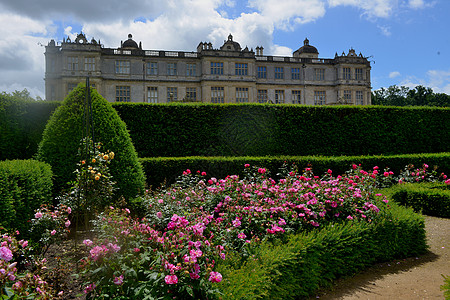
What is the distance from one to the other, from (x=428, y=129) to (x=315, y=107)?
5455 millimetres

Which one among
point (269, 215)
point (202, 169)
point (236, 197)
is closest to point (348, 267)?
point (269, 215)

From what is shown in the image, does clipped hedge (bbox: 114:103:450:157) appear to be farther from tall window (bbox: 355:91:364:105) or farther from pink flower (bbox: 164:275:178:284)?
tall window (bbox: 355:91:364:105)

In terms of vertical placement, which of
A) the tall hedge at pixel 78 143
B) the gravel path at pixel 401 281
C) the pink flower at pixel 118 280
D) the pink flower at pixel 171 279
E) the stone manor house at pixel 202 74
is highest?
the stone manor house at pixel 202 74

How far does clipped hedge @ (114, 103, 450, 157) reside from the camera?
9547 millimetres

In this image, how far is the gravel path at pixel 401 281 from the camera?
3.53 metres

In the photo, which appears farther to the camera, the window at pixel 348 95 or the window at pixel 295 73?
the window at pixel 348 95

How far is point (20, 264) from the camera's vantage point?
357 centimetres

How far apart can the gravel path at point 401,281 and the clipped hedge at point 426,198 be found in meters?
2.17

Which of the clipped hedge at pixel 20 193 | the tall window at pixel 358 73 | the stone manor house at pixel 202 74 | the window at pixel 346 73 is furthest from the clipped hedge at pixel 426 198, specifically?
the tall window at pixel 358 73

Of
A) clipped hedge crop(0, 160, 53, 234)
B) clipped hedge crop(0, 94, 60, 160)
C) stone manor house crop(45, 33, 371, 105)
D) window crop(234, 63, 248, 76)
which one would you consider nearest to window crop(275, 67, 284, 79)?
stone manor house crop(45, 33, 371, 105)

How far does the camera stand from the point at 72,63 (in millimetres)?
31141

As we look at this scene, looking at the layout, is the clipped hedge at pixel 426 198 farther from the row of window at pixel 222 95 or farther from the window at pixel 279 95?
the window at pixel 279 95

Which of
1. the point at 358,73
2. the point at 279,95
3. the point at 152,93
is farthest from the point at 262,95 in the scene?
the point at 358,73

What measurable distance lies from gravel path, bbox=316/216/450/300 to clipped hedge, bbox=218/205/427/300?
12 cm
